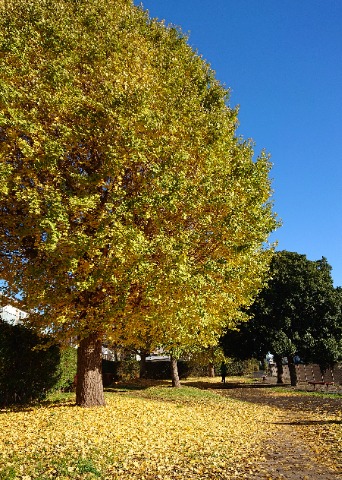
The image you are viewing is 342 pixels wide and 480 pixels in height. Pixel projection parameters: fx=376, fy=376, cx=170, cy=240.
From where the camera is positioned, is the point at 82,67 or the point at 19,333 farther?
the point at 19,333

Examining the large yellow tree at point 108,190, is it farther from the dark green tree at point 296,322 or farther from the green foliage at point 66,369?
the dark green tree at point 296,322

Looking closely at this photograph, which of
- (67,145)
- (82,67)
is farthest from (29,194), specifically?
(82,67)

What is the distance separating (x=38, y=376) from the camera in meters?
17.6

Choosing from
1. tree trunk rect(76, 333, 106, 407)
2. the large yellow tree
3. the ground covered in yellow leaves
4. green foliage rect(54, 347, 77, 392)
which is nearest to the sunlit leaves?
the large yellow tree

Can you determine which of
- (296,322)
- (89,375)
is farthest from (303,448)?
(296,322)

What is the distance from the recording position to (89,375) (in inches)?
547

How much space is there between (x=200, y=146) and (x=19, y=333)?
1131 cm

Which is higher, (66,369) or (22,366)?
(22,366)

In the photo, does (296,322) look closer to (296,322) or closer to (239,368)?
(296,322)

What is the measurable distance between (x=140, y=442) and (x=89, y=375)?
5.04m

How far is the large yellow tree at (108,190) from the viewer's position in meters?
11.0

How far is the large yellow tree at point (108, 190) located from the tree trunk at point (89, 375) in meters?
0.05

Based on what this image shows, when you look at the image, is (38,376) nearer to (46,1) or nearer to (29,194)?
(29,194)

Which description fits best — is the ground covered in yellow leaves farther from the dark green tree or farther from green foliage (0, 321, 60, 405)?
the dark green tree
